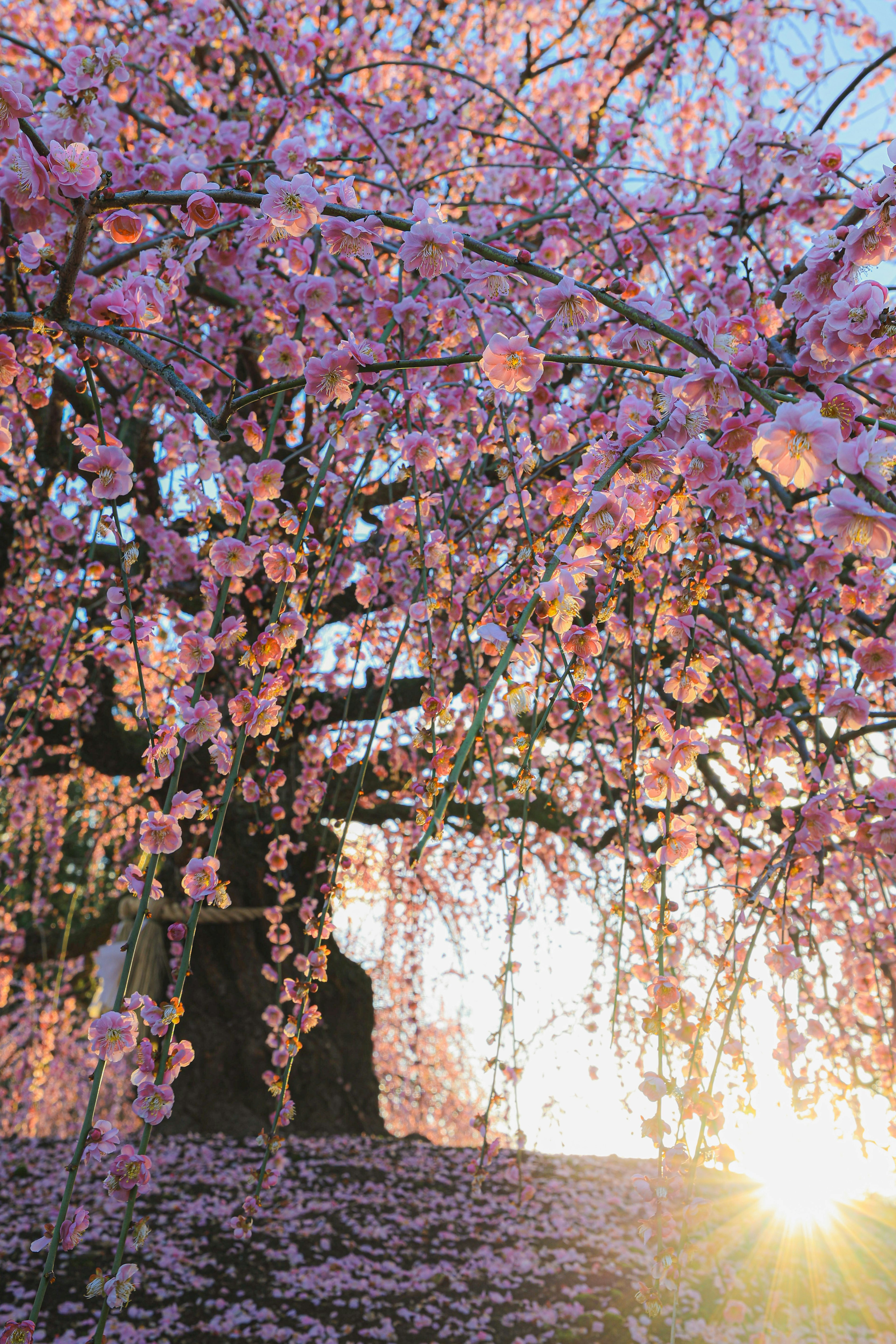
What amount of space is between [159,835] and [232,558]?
1.67 feet

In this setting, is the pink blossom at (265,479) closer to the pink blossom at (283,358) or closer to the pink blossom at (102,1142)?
the pink blossom at (283,358)

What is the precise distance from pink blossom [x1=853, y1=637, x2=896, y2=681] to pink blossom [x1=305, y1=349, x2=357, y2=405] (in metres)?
1.11

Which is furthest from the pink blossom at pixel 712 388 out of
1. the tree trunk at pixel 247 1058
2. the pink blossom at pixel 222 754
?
the tree trunk at pixel 247 1058

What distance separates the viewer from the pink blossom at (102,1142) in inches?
42.3

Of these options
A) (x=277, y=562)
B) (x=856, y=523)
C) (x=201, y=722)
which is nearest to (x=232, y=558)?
(x=277, y=562)

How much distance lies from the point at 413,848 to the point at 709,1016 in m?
0.90

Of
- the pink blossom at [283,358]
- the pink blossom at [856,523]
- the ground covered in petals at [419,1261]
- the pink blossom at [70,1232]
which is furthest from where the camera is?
the ground covered in petals at [419,1261]

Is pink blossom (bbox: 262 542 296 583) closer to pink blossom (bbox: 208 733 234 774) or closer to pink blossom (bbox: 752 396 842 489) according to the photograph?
pink blossom (bbox: 208 733 234 774)

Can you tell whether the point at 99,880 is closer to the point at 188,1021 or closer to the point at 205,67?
the point at 188,1021

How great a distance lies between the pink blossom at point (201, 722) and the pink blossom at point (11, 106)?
0.90 meters

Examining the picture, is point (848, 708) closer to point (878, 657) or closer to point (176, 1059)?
point (878, 657)

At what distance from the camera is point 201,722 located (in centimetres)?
137

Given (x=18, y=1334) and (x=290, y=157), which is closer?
(x=18, y=1334)

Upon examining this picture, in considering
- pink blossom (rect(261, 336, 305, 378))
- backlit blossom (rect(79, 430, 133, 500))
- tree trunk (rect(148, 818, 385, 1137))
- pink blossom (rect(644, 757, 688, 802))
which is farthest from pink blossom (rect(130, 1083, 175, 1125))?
tree trunk (rect(148, 818, 385, 1137))
